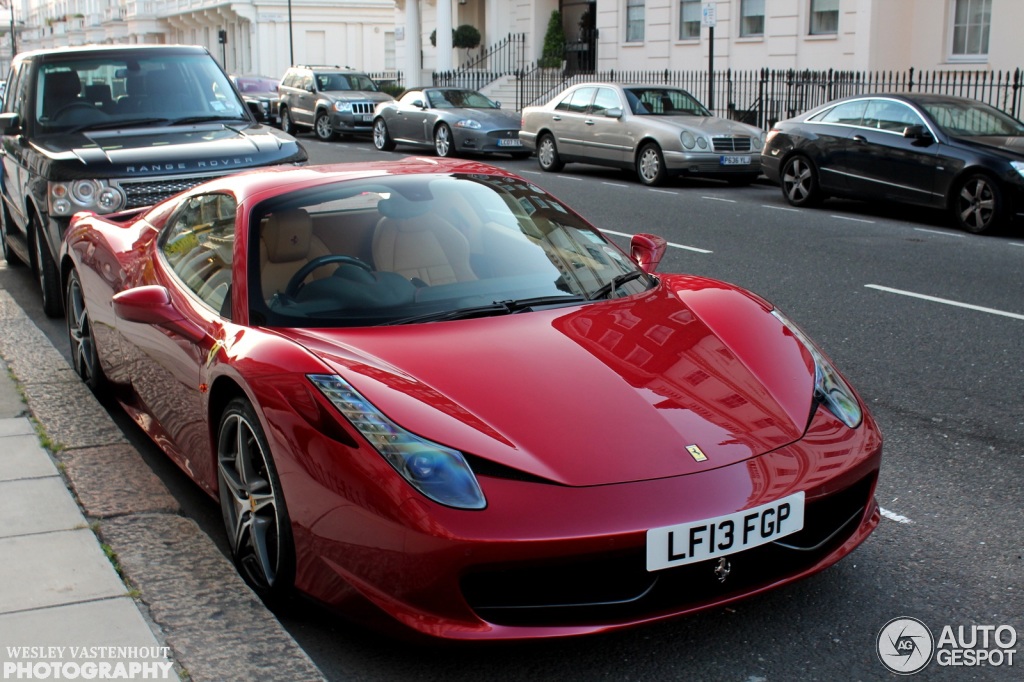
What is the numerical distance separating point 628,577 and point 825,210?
12.4m

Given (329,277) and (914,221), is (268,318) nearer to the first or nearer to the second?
(329,277)

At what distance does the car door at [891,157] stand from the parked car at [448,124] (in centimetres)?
893

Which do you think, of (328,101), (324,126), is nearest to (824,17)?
(328,101)

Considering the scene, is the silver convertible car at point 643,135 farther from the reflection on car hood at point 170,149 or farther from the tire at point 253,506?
the tire at point 253,506

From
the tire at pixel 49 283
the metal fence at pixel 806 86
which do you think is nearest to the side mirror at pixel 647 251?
the tire at pixel 49 283

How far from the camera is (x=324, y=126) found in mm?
28328

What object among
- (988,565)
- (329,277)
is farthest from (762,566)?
(329,277)

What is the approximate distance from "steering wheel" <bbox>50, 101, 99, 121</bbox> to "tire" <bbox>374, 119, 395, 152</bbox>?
1583 cm

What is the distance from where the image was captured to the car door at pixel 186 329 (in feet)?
13.7

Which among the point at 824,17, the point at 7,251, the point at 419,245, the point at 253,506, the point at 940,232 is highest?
the point at 824,17

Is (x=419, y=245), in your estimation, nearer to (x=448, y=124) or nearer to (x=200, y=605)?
(x=200, y=605)

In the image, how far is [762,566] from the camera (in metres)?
3.30

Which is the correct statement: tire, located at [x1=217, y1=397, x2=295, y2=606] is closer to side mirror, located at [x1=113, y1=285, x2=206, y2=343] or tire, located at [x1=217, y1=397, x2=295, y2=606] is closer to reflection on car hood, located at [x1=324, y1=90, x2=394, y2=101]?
side mirror, located at [x1=113, y1=285, x2=206, y2=343]

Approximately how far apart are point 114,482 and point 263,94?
33585 millimetres
